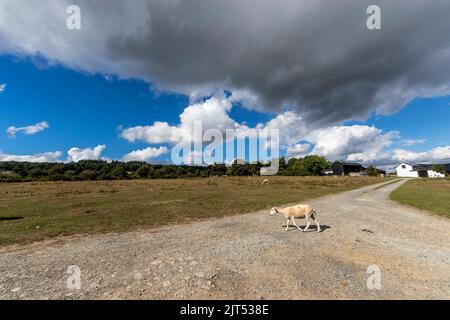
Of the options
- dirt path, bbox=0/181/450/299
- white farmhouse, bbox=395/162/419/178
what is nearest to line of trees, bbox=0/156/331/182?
white farmhouse, bbox=395/162/419/178

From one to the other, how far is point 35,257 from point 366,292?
10.2m

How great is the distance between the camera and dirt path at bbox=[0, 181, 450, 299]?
240 inches

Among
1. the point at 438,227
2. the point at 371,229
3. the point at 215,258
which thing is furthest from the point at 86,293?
the point at 438,227

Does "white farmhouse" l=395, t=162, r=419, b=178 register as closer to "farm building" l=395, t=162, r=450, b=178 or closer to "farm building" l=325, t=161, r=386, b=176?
"farm building" l=395, t=162, r=450, b=178

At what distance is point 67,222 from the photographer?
50.2 ft

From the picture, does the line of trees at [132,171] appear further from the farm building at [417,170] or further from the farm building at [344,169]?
the farm building at [417,170]

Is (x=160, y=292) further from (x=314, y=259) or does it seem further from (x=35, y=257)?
(x=35, y=257)

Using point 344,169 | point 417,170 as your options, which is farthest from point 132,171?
point 417,170

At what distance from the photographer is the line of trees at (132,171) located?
9544cm

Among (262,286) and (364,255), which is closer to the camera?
(262,286)

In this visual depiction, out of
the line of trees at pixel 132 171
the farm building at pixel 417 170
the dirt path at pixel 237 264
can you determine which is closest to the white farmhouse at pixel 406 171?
the farm building at pixel 417 170

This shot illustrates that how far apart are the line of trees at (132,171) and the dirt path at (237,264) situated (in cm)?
9551

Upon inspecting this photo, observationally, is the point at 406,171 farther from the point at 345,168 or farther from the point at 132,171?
the point at 132,171

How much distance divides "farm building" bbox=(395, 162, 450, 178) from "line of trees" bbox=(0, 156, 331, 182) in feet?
144
